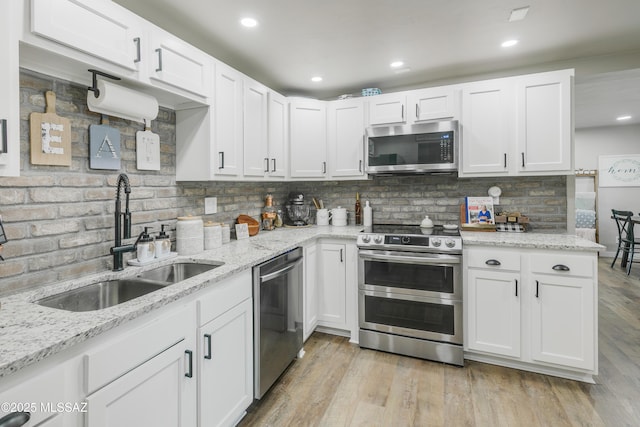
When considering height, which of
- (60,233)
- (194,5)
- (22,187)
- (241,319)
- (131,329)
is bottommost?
(241,319)

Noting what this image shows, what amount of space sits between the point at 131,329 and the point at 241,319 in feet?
2.31

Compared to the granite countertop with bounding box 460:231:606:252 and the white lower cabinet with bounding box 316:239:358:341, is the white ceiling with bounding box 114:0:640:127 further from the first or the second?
the white lower cabinet with bounding box 316:239:358:341

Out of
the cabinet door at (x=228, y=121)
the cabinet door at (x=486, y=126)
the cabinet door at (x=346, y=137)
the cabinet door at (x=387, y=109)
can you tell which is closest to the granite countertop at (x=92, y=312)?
the cabinet door at (x=228, y=121)

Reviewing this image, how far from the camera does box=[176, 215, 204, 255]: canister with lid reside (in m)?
2.11

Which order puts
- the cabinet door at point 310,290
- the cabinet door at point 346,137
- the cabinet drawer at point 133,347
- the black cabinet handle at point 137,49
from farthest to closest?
the cabinet door at point 346,137 < the cabinet door at point 310,290 < the black cabinet handle at point 137,49 < the cabinet drawer at point 133,347

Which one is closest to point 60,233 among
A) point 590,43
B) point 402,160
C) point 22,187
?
point 22,187

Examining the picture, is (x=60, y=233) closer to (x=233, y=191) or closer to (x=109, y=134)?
(x=109, y=134)

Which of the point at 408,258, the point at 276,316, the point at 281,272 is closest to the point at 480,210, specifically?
the point at 408,258

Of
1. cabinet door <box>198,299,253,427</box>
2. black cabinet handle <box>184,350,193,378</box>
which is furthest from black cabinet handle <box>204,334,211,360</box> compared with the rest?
black cabinet handle <box>184,350,193,378</box>

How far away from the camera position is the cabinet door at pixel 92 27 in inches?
49.2

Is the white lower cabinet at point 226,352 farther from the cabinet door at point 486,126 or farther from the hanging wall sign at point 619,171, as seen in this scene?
the hanging wall sign at point 619,171

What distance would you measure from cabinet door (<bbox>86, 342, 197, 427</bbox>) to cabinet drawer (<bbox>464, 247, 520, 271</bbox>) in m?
2.04

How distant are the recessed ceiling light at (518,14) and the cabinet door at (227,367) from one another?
2461 mm

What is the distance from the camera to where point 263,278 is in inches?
78.4
